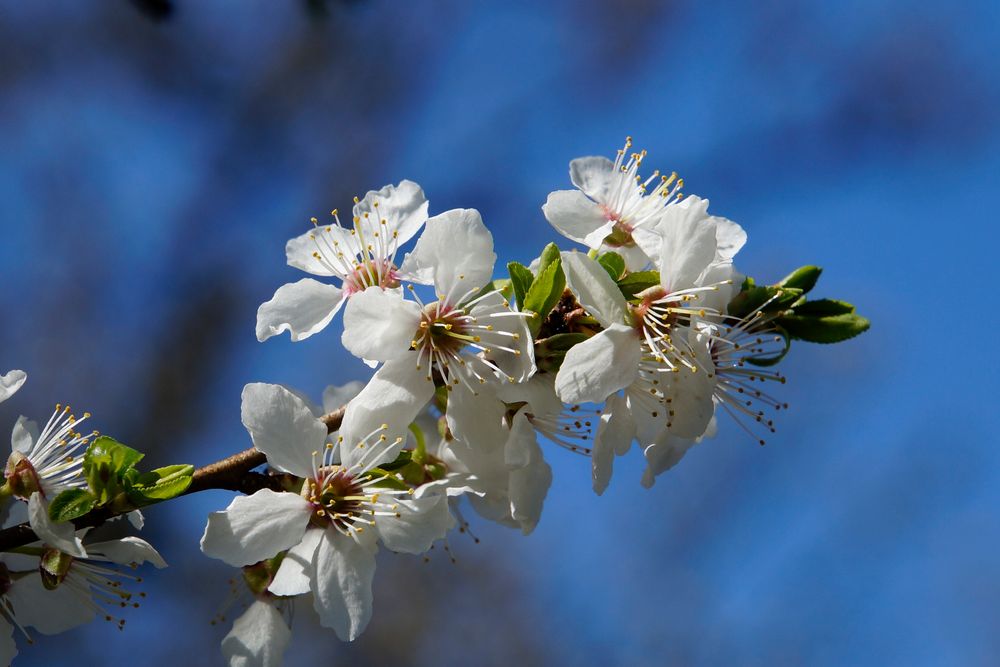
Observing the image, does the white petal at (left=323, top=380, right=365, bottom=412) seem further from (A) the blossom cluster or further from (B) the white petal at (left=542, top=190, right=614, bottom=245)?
(B) the white petal at (left=542, top=190, right=614, bottom=245)

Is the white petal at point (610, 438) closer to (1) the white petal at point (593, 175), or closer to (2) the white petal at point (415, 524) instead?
(2) the white petal at point (415, 524)

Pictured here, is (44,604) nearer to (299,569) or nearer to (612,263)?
(299,569)

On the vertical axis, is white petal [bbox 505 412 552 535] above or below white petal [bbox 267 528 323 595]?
above

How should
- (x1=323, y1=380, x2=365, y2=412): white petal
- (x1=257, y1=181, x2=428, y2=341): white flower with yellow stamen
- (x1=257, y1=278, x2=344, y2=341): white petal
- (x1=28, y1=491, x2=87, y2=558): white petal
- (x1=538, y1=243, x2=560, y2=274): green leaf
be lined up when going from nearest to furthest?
(x1=28, y1=491, x2=87, y2=558): white petal < (x1=538, y1=243, x2=560, y2=274): green leaf < (x1=257, y1=278, x2=344, y2=341): white petal < (x1=257, y1=181, x2=428, y2=341): white flower with yellow stamen < (x1=323, y1=380, x2=365, y2=412): white petal

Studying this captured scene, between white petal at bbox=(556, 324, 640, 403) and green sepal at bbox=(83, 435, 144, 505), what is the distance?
57 cm

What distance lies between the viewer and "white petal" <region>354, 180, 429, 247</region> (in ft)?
5.09

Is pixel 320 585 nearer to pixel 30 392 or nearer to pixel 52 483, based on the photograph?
pixel 52 483

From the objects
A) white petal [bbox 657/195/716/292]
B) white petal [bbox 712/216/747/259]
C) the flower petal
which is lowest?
the flower petal

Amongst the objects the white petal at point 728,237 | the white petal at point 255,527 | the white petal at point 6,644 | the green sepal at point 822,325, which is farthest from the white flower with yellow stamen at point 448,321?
the white petal at point 6,644

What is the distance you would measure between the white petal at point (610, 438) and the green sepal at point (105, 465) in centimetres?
63

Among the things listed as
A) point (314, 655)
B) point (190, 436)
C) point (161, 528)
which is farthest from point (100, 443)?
point (314, 655)

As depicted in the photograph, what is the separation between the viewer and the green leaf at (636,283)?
4.46 ft

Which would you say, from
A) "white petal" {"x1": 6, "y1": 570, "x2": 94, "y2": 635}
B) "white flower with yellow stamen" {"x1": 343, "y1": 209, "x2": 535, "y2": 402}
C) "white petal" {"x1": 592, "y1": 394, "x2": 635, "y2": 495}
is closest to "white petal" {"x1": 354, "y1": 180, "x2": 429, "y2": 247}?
"white flower with yellow stamen" {"x1": 343, "y1": 209, "x2": 535, "y2": 402}

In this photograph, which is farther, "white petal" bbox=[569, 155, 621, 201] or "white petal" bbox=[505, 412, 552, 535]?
"white petal" bbox=[569, 155, 621, 201]
